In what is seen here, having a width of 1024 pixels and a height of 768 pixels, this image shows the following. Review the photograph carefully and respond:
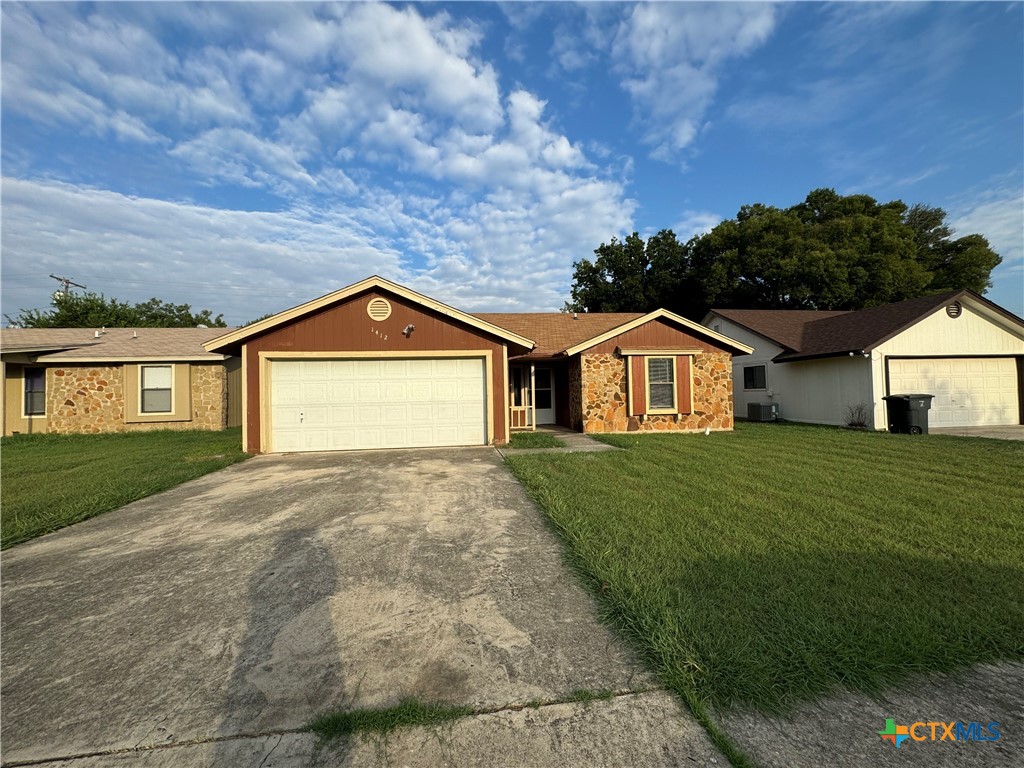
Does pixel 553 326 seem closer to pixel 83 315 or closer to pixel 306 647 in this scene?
pixel 306 647

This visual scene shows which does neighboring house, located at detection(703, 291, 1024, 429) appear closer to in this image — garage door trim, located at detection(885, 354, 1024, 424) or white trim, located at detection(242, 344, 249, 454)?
garage door trim, located at detection(885, 354, 1024, 424)

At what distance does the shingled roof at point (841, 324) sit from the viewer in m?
13.2

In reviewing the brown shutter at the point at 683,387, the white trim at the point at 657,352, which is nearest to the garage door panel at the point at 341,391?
the white trim at the point at 657,352

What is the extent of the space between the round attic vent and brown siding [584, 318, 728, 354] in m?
5.63

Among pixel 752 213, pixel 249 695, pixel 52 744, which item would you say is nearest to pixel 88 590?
pixel 52 744

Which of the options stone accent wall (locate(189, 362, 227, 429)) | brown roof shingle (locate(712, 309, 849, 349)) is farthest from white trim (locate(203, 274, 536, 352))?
brown roof shingle (locate(712, 309, 849, 349))

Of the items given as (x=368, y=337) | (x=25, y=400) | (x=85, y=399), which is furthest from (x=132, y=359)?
(x=368, y=337)

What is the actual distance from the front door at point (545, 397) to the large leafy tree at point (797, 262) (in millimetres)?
18163

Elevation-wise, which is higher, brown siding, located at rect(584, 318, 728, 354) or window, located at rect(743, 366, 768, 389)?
brown siding, located at rect(584, 318, 728, 354)

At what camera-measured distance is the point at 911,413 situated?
39.3 ft

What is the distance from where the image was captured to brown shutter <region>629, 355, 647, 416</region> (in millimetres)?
12672

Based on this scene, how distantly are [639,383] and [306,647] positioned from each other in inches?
444

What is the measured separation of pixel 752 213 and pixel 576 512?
108ft

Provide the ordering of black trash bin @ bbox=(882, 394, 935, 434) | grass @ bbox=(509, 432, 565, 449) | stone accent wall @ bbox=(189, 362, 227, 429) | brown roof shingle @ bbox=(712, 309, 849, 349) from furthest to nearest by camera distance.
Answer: brown roof shingle @ bbox=(712, 309, 849, 349) < stone accent wall @ bbox=(189, 362, 227, 429) < black trash bin @ bbox=(882, 394, 935, 434) < grass @ bbox=(509, 432, 565, 449)
